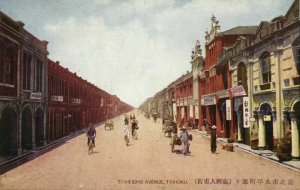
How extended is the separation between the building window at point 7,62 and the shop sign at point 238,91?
15.3 m

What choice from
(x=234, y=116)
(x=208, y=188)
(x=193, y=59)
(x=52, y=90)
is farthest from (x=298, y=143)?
(x=193, y=59)

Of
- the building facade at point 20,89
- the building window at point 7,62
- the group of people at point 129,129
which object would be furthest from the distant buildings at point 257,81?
the building window at point 7,62

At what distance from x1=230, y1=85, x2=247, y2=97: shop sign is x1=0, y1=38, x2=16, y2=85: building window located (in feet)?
50.3

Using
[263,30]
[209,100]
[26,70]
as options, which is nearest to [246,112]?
[263,30]

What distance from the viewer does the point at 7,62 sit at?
1812cm

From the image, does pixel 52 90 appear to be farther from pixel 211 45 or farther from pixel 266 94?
pixel 266 94

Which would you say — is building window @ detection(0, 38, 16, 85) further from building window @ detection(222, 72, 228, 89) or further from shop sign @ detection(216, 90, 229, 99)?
building window @ detection(222, 72, 228, 89)

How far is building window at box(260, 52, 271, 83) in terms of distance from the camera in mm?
19953

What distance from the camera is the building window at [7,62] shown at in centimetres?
1719

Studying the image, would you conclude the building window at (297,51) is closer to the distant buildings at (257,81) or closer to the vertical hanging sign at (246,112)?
the distant buildings at (257,81)

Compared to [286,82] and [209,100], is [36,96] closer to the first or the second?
[286,82]

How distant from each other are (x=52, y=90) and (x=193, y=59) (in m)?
22.1

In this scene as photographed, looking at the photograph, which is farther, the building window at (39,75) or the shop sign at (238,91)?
the building window at (39,75)

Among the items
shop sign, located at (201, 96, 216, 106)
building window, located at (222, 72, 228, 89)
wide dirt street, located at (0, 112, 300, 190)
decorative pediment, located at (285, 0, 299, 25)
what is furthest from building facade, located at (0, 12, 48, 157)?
shop sign, located at (201, 96, 216, 106)
